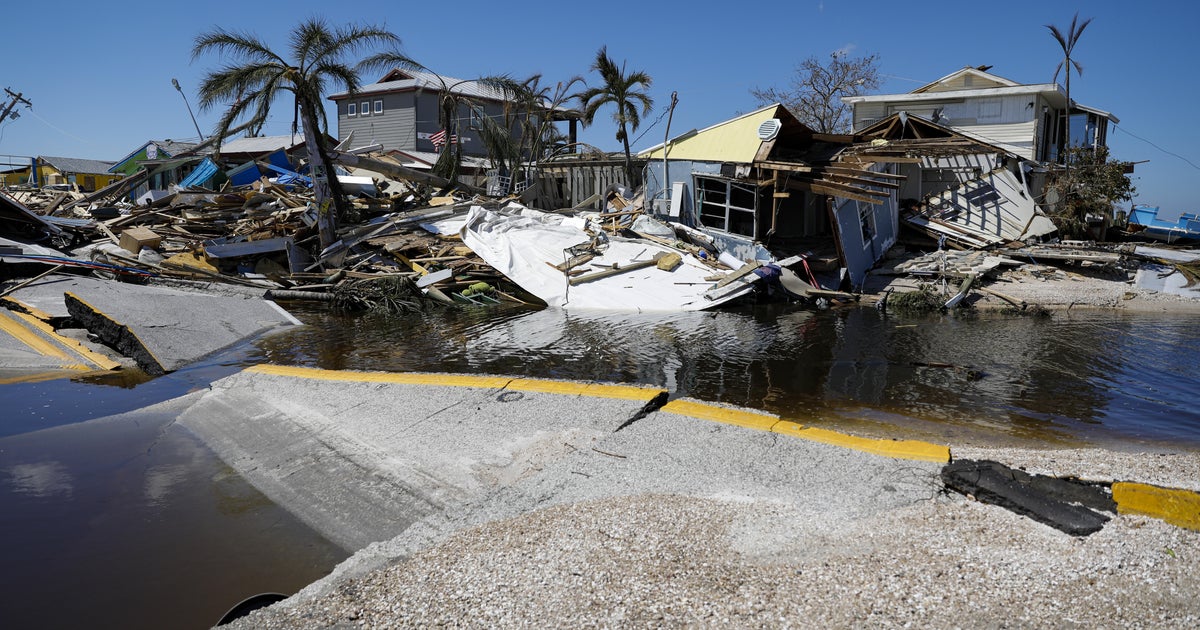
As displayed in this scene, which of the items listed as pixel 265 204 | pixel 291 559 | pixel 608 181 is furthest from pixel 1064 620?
pixel 265 204

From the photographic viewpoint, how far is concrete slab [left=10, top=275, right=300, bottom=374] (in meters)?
9.28

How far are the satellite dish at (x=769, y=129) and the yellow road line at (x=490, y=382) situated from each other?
37.4 ft

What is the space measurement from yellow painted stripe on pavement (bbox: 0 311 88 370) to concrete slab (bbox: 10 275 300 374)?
413mm

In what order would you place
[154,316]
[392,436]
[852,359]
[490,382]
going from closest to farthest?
[392,436] < [490,382] < [852,359] < [154,316]

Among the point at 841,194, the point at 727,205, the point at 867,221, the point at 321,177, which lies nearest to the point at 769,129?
the point at 727,205

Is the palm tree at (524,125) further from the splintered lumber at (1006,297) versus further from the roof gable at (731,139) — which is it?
the splintered lumber at (1006,297)

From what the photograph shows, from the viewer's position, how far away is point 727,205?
1683cm

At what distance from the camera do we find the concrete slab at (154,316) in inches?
365

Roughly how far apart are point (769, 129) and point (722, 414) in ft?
40.1

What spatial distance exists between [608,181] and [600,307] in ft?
25.7

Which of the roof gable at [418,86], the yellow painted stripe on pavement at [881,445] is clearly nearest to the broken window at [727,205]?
the yellow painted stripe on pavement at [881,445]

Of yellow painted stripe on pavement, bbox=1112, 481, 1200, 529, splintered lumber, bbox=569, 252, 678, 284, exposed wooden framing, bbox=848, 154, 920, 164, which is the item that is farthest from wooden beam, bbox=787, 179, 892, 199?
yellow painted stripe on pavement, bbox=1112, 481, 1200, 529

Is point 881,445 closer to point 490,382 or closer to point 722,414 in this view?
point 722,414

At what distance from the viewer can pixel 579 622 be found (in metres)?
2.96
